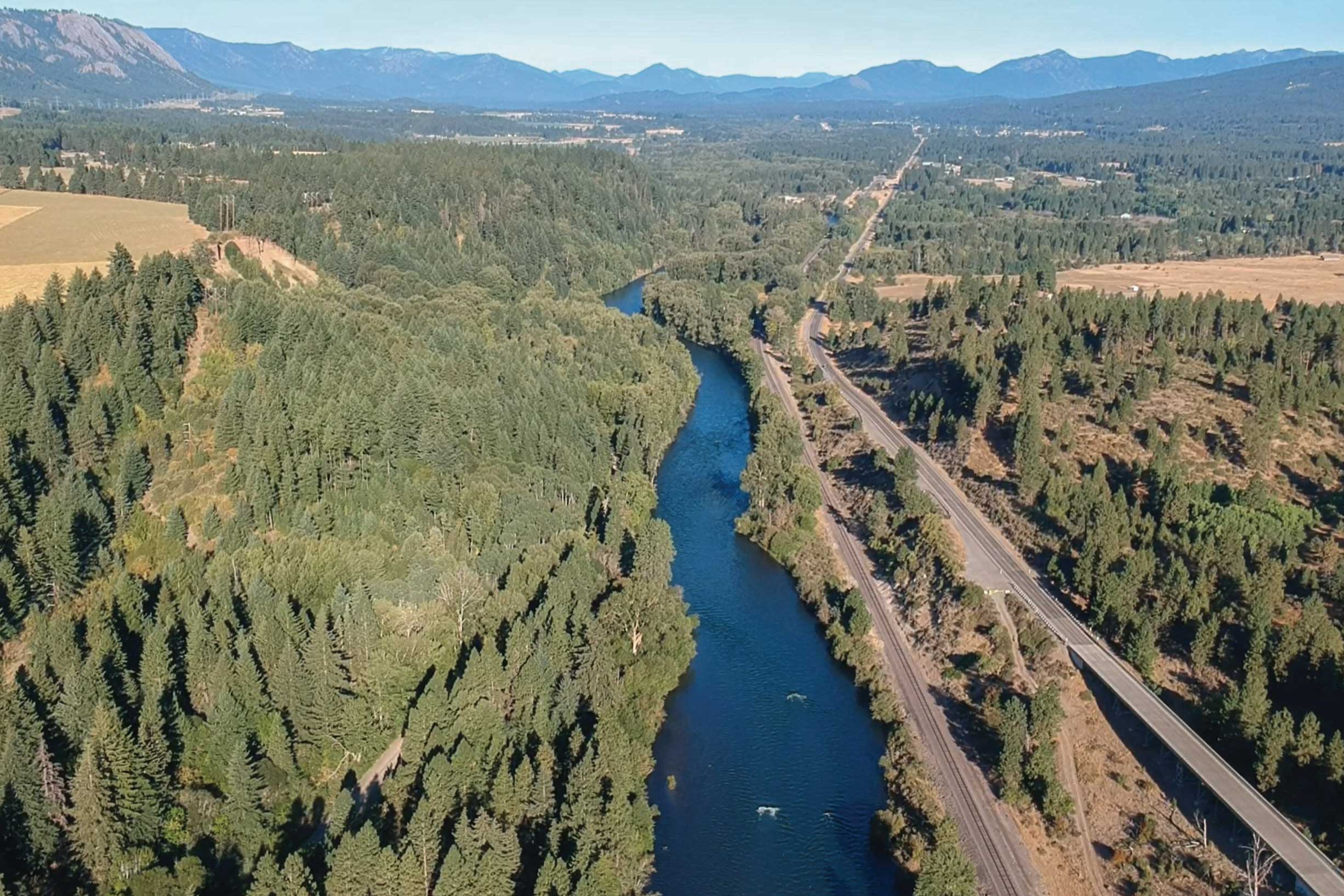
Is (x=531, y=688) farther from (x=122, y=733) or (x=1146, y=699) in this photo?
(x=1146, y=699)

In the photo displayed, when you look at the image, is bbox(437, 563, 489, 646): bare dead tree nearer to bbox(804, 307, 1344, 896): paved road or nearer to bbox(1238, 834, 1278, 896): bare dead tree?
bbox(804, 307, 1344, 896): paved road

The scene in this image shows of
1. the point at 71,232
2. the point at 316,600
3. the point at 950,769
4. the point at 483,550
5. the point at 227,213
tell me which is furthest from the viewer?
the point at 227,213

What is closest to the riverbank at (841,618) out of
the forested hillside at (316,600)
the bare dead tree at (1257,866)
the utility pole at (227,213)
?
the forested hillside at (316,600)

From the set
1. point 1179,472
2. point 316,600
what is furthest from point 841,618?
point 316,600

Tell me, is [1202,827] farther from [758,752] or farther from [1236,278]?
[1236,278]

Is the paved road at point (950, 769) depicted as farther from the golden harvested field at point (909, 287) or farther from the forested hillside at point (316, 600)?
the golden harvested field at point (909, 287)
